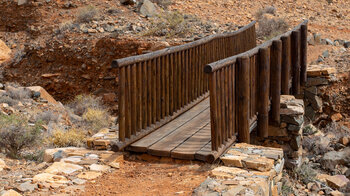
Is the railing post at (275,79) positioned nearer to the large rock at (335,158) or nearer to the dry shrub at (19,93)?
the large rock at (335,158)

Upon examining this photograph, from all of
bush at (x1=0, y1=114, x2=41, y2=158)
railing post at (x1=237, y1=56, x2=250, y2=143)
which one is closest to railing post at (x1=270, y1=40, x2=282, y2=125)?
railing post at (x1=237, y1=56, x2=250, y2=143)

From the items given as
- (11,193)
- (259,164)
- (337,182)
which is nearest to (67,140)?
(11,193)

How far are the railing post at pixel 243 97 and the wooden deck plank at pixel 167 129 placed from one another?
1022 mm

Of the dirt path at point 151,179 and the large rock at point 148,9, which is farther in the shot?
the large rock at point 148,9

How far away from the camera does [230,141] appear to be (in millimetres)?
5660

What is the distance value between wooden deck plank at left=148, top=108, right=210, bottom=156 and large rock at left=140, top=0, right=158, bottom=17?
8.96 metres

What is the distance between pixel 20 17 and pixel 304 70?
38.4 feet

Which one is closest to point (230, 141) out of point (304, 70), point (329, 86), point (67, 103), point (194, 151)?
point (194, 151)

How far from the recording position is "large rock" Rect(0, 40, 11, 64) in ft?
51.2

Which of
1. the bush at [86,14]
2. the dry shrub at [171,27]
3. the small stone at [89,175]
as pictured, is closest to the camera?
the small stone at [89,175]

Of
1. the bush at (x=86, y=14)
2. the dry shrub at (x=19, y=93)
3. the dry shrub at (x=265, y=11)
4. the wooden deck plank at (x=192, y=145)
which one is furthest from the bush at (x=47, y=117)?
the dry shrub at (x=265, y=11)

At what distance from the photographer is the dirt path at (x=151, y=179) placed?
4.61 m

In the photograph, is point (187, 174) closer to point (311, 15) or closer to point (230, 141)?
point (230, 141)

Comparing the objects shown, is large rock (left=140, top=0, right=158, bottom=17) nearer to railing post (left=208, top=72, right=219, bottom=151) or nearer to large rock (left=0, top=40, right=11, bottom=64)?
large rock (left=0, top=40, right=11, bottom=64)
